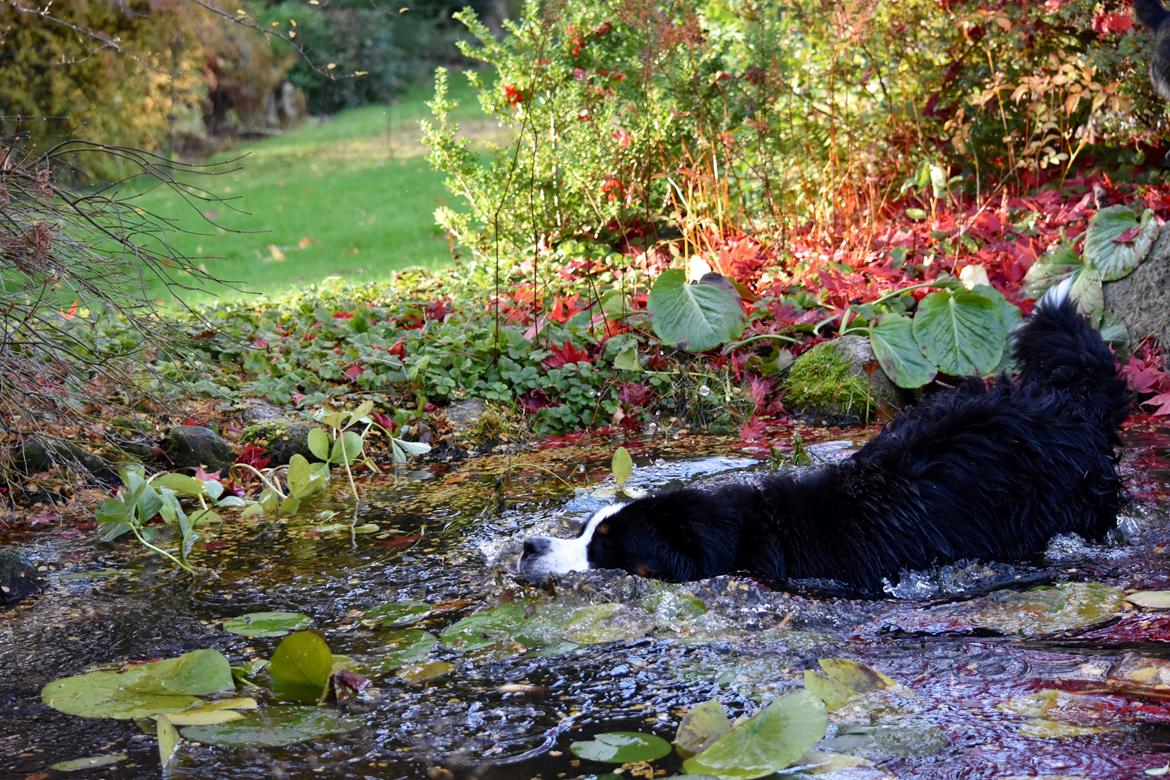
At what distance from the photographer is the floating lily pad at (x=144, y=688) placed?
2.96 metres

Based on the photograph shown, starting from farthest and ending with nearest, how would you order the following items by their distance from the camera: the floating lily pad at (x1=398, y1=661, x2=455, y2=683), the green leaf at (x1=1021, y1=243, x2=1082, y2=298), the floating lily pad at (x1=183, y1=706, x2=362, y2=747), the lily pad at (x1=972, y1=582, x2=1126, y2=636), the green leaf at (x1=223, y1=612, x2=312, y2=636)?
the green leaf at (x1=1021, y1=243, x2=1082, y2=298) → the green leaf at (x1=223, y1=612, x2=312, y2=636) → the lily pad at (x1=972, y1=582, x2=1126, y2=636) → the floating lily pad at (x1=398, y1=661, x2=455, y2=683) → the floating lily pad at (x1=183, y1=706, x2=362, y2=747)

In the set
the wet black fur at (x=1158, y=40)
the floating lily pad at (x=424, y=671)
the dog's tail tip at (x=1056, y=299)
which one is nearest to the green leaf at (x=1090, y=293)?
the wet black fur at (x=1158, y=40)

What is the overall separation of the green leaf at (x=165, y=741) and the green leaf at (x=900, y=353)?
423 centimetres

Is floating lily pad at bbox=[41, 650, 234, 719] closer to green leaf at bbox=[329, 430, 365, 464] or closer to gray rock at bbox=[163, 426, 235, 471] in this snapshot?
green leaf at bbox=[329, 430, 365, 464]

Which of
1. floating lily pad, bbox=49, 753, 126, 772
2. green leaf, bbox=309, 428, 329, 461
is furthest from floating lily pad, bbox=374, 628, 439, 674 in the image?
green leaf, bbox=309, 428, 329, 461

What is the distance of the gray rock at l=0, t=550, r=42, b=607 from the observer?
12.7 feet

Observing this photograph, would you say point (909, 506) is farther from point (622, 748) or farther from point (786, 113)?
point (786, 113)

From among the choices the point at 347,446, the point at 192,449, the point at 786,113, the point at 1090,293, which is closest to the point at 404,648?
the point at 347,446

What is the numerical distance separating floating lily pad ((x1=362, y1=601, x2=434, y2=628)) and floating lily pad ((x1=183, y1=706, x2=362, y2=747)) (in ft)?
2.15

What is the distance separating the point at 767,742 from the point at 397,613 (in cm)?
155

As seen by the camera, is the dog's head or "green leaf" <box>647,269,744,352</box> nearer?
the dog's head

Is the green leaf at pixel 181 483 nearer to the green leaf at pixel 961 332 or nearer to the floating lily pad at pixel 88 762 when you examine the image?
the floating lily pad at pixel 88 762

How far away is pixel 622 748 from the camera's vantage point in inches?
106

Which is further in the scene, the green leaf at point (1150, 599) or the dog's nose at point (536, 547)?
the dog's nose at point (536, 547)
